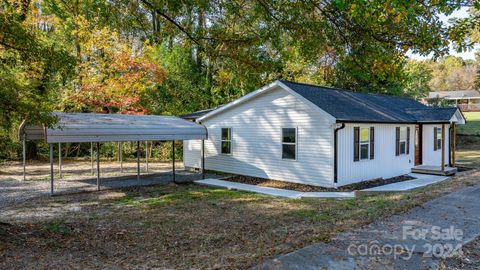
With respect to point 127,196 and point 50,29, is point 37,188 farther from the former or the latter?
point 50,29

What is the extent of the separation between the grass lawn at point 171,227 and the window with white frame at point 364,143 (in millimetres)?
3478

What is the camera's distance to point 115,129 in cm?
1090

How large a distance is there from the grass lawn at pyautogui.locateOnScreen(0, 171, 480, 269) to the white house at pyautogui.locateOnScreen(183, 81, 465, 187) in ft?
9.28

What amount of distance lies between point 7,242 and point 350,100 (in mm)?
12383

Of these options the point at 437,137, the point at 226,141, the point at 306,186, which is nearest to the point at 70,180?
the point at 226,141

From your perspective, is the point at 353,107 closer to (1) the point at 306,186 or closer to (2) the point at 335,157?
(2) the point at 335,157

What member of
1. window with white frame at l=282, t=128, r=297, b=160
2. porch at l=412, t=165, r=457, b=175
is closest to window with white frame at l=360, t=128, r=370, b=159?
window with white frame at l=282, t=128, r=297, b=160

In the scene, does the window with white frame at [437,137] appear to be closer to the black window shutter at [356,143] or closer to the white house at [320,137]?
the white house at [320,137]

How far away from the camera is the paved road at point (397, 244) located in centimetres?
416

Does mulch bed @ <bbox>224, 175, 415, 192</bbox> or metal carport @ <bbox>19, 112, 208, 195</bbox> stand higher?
metal carport @ <bbox>19, 112, 208, 195</bbox>

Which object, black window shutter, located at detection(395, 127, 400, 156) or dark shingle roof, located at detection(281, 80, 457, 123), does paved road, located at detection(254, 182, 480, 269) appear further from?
black window shutter, located at detection(395, 127, 400, 156)

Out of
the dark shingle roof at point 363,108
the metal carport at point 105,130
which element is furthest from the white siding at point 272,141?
the metal carport at point 105,130

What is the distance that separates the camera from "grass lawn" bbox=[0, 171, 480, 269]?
454 centimetres

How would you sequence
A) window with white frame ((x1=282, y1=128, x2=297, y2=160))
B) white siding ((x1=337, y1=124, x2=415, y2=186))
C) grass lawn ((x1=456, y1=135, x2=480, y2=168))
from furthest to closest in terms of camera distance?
grass lawn ((x1=456, y1=135, x2=480, y2=168)) → window with white frame ((x1=282, y1=128, x2=297, y2=160)) → white siding ((x1=337, y1=124, x2=415, y2=186))
